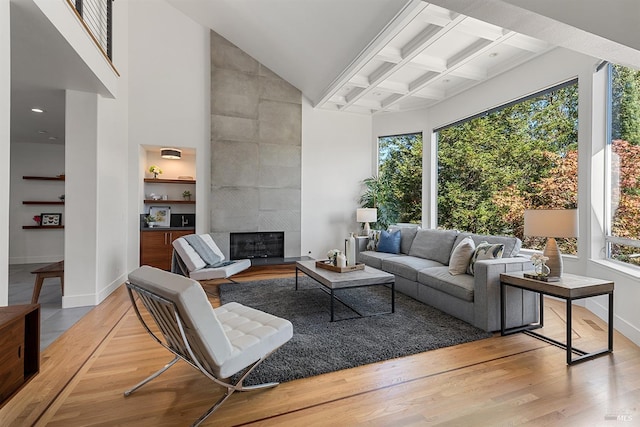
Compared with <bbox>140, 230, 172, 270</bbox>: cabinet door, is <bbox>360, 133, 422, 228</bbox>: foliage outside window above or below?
above

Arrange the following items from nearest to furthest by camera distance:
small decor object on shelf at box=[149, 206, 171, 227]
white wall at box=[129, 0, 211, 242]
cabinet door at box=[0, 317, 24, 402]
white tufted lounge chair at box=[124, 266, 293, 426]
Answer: cabinet door at box=[0, 317, 24, 402], white tufted lounge chair at box=[124, 266, 293, 426], white wall at box=[129, 0, 211, 242], small decor object on shelf at box=[149, 206, 171, 227]

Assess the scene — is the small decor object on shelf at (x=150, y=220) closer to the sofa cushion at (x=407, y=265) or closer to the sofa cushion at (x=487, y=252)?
the sofa cushion at (x=407, y=265)

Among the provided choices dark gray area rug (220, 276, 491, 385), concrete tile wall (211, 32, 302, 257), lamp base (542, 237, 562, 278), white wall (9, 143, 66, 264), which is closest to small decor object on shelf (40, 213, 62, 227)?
white wall (9, 143, 66, 264)

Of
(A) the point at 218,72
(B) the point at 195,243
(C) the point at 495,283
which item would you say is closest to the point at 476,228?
(C) the point at 495,283

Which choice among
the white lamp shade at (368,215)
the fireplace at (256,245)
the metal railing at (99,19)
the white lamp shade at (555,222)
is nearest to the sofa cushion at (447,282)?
the white lamp shade at (555,222)

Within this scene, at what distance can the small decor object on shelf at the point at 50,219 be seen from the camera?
20.8 feet

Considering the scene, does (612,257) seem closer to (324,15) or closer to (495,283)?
(495,283)

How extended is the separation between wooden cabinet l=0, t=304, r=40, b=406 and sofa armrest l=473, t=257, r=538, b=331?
10.1ft

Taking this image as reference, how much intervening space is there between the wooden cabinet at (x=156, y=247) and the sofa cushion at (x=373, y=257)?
10.7ft

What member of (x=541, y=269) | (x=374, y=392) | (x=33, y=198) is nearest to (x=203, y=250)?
(x=374, y=392)

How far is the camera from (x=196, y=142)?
555cm

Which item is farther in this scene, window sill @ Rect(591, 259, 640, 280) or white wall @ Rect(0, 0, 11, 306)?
window sill @ Rect(591, 259, 640, 280)

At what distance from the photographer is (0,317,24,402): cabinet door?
120 cm

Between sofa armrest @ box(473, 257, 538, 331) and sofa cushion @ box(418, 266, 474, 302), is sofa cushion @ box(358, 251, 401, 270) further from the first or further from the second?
sofa armrest @ box(473, 257, 538, 331)
